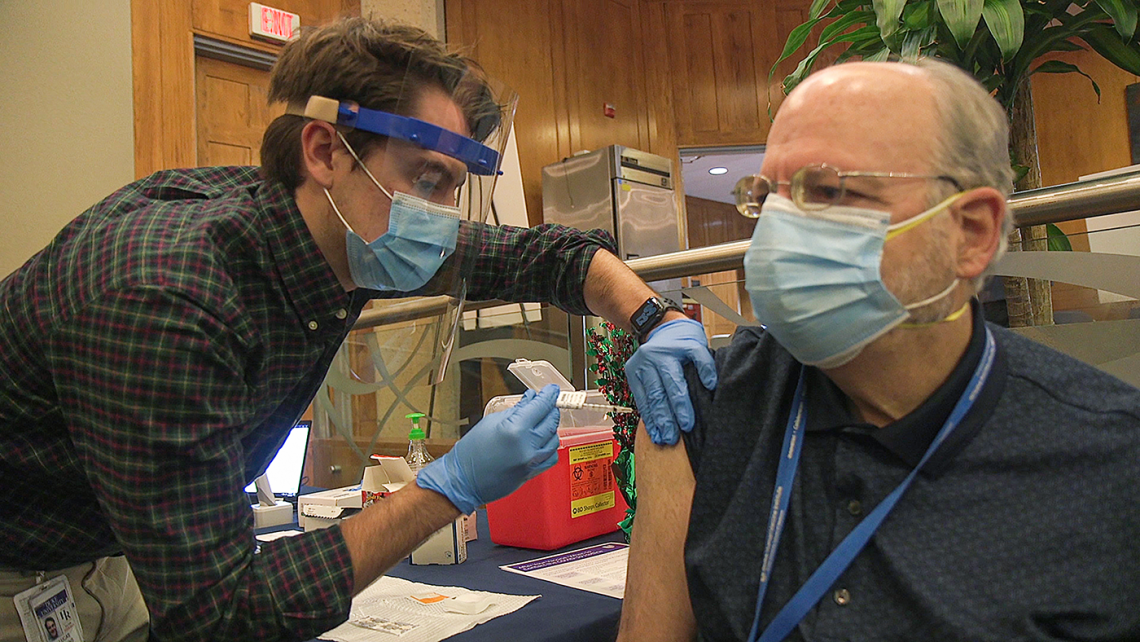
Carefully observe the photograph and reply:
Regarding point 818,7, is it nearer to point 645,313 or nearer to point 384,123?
point 645,313

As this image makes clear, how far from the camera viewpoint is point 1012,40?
178 cm

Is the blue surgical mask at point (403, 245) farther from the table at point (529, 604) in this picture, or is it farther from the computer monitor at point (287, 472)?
the computer monitor at point (287, 472)

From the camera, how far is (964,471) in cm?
97

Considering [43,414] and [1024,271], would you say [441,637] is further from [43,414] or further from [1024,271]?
[1024,271]

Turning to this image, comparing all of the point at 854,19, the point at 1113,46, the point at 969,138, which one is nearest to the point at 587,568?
the point at 969,138

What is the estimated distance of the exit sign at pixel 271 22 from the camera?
163 inches

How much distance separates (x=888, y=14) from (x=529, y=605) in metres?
1.52

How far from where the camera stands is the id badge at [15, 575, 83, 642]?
1134 mm

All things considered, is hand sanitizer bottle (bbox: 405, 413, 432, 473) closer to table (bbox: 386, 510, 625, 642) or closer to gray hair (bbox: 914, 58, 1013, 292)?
table (bbox: 386, 510, 625, 642)

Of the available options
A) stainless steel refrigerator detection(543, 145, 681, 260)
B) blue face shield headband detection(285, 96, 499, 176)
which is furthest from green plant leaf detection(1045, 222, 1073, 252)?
stainless steel refrigerator detection(543, 145, 681, 260)

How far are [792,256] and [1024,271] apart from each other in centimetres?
97

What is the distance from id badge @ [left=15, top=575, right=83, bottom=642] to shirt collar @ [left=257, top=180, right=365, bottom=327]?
541mm

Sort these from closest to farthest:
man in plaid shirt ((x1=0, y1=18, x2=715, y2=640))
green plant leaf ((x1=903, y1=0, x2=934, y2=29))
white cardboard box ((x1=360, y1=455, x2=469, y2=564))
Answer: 1. man in plaid shirt ((x1=0, y1=18, x2=715, y2=640))
2. white cardboard box ((x1=360, y1=455, x2=469, y2=564))
3. green plant leaf ((x1=903, y1=0, x2=934, y2=29))

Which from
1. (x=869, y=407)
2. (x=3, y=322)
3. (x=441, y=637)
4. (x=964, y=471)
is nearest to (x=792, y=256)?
(x=869, y=407)
